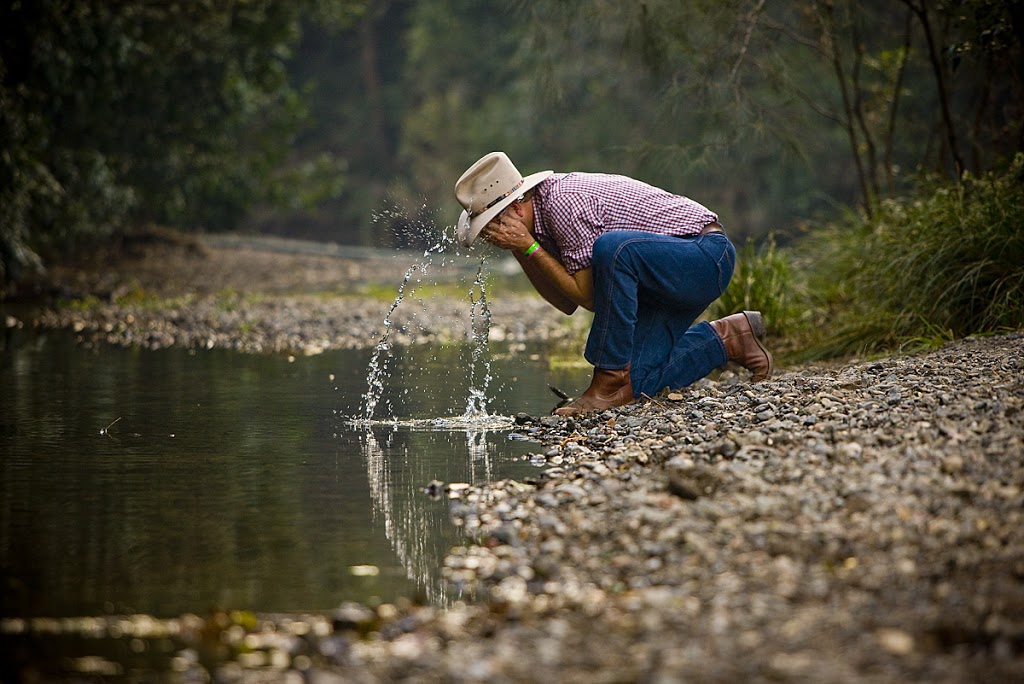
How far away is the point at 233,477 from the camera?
182 inches

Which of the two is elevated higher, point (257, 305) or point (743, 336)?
point (257, 305)

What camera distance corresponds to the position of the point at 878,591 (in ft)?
9.41

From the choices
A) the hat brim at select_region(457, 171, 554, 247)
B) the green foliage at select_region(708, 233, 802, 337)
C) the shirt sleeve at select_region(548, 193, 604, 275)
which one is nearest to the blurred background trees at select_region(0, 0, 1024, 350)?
the green foliage at select_region(708, 233, 802, 337)

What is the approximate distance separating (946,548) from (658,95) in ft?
25.1

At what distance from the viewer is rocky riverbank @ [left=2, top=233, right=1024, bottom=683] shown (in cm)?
260

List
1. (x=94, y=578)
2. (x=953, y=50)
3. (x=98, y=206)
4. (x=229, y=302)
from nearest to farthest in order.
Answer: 1. (x=94, y=578)
2. (x=953, y=50)
3. (x=229, y=302)
4. (x=98, y=206)

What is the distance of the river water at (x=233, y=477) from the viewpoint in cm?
332

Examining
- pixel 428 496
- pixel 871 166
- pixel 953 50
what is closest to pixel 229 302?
pixel 871 166

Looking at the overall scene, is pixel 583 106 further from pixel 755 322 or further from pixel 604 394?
pixel 604 394

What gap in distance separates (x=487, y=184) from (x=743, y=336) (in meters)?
1.46

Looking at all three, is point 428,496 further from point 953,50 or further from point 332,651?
point 953,50

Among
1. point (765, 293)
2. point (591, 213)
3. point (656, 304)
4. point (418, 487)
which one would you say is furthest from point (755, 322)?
point (418, 487)

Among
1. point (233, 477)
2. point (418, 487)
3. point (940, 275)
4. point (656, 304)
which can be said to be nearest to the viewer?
point (418, 487)

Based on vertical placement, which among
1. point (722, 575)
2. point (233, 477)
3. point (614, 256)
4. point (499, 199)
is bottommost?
point (722, 575)
